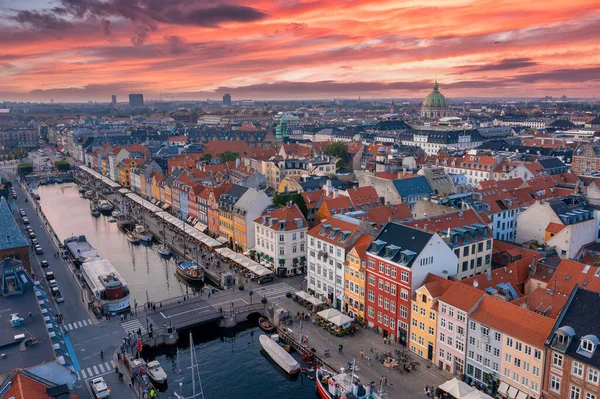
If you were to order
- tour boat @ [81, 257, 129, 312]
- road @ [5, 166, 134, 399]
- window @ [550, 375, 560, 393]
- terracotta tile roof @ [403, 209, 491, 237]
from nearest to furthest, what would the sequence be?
1. window @ [550, 375, 560, 393]
2. road @ [5, 166, 134, 399]
3. terracotta tile roof @ [403, 209, 491, 237]
4. tour boat @ [81, 257, 129, 312]

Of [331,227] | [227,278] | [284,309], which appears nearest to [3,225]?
[227,278]

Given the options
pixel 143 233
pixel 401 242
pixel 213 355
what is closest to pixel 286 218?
pixel 401 242

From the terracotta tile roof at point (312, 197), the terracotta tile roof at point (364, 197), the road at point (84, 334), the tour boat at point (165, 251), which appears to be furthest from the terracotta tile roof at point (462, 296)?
the tour boat at point (165, 251)

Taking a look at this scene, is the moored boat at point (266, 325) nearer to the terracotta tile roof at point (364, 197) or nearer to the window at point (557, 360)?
the terracotta tile roof at point (364, 197)

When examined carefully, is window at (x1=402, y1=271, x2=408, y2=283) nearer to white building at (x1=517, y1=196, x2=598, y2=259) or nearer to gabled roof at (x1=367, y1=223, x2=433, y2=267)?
gabled roof at (x1=367, y1=223, x2=433, y2=267)

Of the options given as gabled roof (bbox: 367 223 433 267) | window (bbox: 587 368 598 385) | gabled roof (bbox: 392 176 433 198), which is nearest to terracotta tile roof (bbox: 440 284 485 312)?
gabled roof (bbox: 367 223 433 267)

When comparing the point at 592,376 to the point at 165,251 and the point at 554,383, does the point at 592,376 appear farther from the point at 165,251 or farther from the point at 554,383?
the point at 165,251
